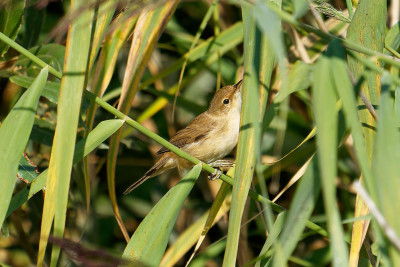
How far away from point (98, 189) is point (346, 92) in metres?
2.67

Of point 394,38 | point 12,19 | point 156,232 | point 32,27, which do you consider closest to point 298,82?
point 394,38

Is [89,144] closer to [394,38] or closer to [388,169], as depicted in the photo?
[388,169]

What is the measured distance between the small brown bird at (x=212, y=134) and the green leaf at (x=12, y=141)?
1455 millimetres

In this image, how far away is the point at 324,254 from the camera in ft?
10.4

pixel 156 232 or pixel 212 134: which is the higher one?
pixel 156 232

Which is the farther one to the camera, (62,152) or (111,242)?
(111,242)

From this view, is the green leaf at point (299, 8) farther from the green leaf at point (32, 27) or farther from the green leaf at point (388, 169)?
the green leaf at point (32, 27)

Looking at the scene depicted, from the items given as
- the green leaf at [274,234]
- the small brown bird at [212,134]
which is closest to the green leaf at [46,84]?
the small brown bird at [212,134]

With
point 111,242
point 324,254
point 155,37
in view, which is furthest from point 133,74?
point 111,242

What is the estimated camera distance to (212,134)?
3182mm

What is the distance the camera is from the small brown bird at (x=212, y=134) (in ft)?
10.2

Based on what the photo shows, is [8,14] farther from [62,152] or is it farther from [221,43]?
[62,152]

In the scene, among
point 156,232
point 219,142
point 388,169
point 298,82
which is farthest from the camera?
point 219,142

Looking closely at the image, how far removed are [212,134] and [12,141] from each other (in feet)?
5.52
